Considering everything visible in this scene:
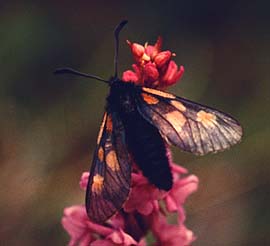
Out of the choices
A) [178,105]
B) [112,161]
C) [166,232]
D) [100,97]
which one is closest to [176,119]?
[178,105]

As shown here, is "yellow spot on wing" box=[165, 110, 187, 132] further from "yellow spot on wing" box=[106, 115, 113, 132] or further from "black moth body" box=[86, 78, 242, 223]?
"yellow spot on wing" box=[106, 115, 113, 132]

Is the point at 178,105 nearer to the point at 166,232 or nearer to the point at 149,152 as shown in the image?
the point at 149,152

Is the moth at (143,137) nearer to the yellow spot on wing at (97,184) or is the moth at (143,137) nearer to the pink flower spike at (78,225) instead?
the yellow spot on wing at (97,184)

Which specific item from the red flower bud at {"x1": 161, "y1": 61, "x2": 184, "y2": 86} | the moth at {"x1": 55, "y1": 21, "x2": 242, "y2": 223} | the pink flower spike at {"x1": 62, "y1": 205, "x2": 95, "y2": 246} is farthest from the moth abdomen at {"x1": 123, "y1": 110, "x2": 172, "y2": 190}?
the pink flower spike at {"x1": 62, "y1": 205, "x2": 95, "y2": 246}

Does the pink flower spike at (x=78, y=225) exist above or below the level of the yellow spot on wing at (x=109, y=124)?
below

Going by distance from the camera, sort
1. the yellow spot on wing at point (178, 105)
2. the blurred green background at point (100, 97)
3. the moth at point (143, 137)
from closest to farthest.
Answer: the moth at point (143, 137), the yellow spot on wing at point (178, 105), the blurred green background at point (100, 97)

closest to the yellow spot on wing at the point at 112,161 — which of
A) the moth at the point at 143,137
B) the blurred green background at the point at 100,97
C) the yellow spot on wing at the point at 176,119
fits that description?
the moth at the point at 143,137
